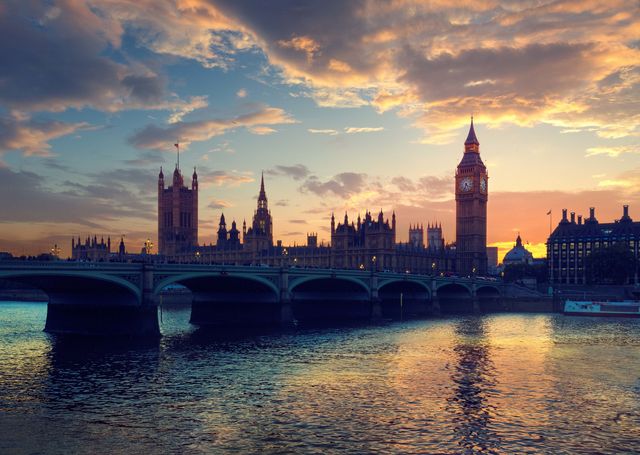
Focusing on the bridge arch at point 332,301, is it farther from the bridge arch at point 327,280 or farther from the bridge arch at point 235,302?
the bridge arch at point 235,302

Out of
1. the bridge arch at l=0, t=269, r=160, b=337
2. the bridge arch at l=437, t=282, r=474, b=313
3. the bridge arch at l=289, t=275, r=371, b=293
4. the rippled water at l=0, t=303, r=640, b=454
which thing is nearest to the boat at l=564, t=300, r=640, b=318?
the bridge arch at l=437, t=282, r=474, b=313

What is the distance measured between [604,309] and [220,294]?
7162 centimetres

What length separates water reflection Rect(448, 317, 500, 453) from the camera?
88.2 ft

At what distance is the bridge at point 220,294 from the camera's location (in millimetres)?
59375

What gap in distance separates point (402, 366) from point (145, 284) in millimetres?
27494

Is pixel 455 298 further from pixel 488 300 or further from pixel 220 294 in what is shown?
pixel 220 294

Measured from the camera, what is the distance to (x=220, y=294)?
86875 mm

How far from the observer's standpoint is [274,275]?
80000 mm

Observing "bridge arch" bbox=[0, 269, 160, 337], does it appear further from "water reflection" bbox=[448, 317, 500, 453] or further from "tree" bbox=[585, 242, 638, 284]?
"tree" bbox=[585, 242, 638, 284]

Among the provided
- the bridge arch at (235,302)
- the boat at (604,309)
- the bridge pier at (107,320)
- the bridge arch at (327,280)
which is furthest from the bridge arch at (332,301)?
the boat at (604,309)

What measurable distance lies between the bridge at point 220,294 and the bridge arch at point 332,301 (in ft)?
0.52

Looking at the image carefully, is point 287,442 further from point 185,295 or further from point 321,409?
point 185,295

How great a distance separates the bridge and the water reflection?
26472 mm

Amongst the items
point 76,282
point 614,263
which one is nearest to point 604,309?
point 614,263
